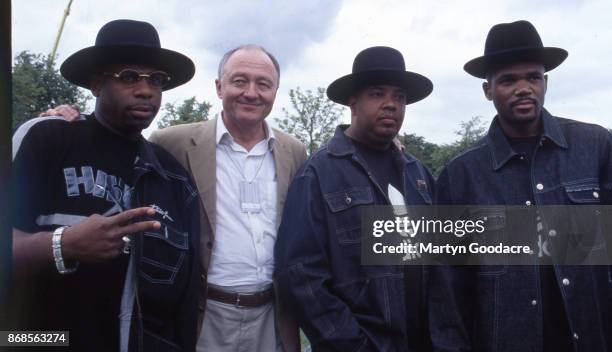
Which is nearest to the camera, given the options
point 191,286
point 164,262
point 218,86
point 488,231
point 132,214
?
point 132,214

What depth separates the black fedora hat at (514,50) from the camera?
328 cm

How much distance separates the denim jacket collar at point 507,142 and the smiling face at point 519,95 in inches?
2.7

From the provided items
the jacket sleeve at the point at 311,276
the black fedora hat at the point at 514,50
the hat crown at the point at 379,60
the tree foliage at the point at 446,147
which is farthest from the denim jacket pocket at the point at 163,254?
the tree foliage at the point at 446,147

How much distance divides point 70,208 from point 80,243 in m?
0.34

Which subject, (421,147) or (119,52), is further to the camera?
(421,147)

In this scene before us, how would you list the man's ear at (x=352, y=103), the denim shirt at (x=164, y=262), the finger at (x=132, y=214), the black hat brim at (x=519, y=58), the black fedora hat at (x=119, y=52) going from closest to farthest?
the finger at (x=132, y=214), the denim shirt at (x=164, y=262), the black fedora hat at (x=119, y=52), the black hat brim at (x=519, y=58), the man's ear at (x=352, y=103)

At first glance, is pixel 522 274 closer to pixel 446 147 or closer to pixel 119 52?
pixel 119 52

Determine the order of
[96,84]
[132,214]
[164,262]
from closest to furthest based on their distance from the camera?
[132,214], [164,262], [96,84]

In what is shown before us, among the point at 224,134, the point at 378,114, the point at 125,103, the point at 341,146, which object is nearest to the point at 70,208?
the point at 125,103

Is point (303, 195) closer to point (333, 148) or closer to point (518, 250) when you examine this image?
point (333, 148)

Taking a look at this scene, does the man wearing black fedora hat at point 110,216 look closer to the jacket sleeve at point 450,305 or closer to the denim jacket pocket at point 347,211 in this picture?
the denim jacket pocket at point 347,211

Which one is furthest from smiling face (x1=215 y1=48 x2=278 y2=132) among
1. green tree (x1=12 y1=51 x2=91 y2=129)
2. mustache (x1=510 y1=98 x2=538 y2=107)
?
green tree (x1=12 y1=51 x2=91 y2=129)

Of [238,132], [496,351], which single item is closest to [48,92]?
[238,132]

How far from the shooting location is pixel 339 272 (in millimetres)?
3115
